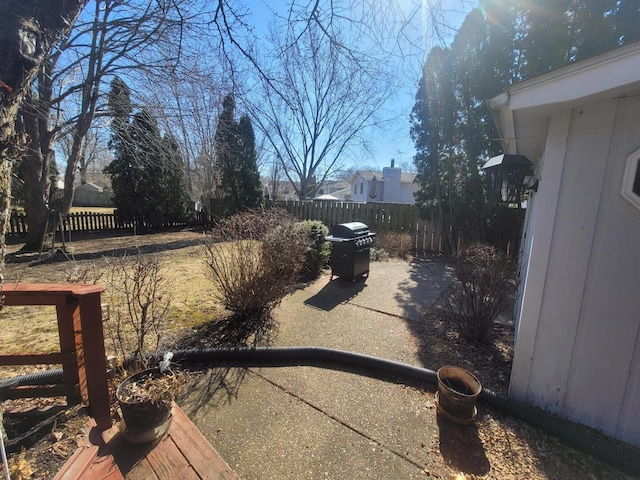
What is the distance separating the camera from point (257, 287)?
361 cm

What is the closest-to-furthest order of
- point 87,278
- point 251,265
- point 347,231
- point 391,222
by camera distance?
point 87,278
point 251,265
point 347,231
point 391,222

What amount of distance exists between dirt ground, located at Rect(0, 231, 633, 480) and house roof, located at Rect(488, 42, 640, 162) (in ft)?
8.09

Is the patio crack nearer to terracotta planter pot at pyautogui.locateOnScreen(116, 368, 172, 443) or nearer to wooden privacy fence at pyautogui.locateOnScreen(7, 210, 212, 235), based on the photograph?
terracotta planter pot at pyautogui.locateOnScreen(116, 368, 172, 443)

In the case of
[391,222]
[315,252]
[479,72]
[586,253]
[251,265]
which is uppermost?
[479,72]

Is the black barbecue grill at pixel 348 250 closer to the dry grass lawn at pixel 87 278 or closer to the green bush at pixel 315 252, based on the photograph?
the green bush at pixel 315 252

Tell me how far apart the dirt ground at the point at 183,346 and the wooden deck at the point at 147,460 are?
0.13 meters

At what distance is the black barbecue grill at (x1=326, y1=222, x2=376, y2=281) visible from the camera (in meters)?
5.32

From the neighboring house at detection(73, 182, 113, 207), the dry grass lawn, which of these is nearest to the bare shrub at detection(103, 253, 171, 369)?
the dry grass lawn

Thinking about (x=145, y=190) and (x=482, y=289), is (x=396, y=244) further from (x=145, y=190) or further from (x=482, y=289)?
(x=145, y=190)

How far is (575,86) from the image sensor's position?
76.8 inches

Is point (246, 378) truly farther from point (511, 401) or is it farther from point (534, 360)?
point (534, 360)

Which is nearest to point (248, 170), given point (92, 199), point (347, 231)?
point (347, 231)

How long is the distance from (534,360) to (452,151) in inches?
303

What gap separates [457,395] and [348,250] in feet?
10.9
